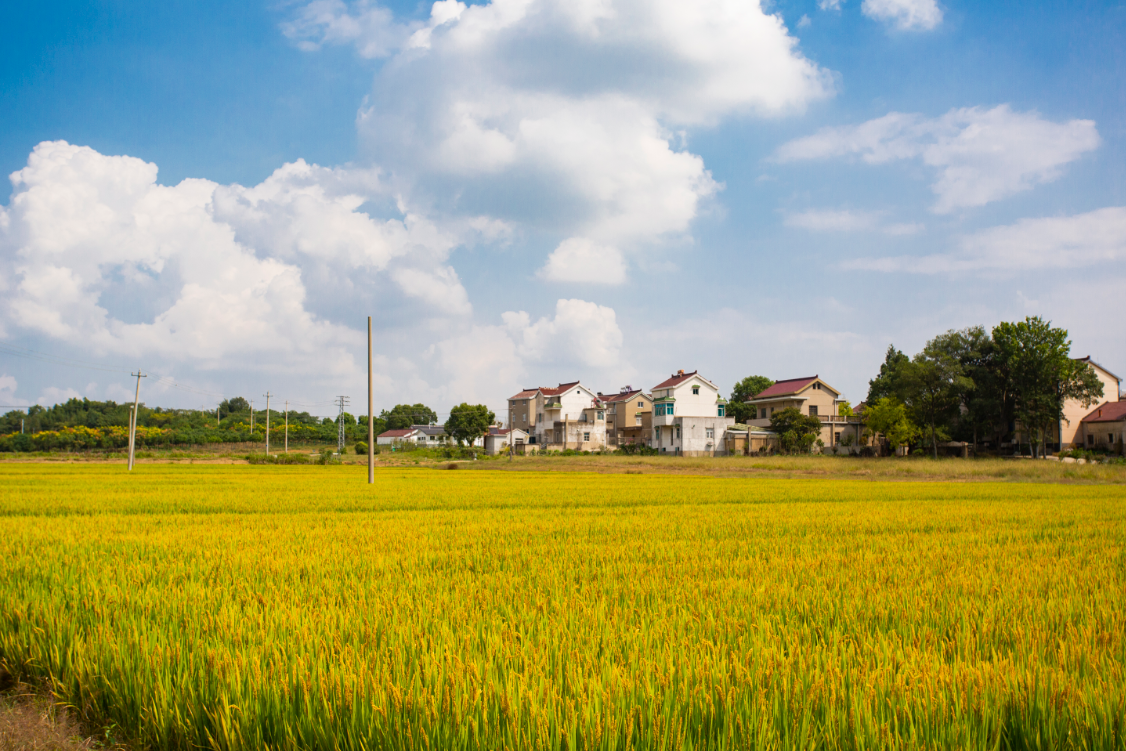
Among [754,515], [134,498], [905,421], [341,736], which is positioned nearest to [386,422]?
[905,421]

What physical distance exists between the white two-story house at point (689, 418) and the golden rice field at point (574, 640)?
2298 inches

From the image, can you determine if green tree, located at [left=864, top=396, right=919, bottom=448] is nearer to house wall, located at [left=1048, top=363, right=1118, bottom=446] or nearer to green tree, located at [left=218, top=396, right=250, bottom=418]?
house wall, located at [left=1048, top=363, right=1118, bottom=446]

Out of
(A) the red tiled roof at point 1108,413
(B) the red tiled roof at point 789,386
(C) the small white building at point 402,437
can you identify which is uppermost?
(B) the red tiled roof at point 789,386

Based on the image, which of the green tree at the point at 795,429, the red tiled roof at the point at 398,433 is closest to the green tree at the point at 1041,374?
the green tree at the point at 795,429

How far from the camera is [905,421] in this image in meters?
54.3

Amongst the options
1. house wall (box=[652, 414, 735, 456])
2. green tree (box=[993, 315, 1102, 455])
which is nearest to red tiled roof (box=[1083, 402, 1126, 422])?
green tree (box=[993, 315, 1102, 455])

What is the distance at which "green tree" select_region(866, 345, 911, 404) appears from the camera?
55219mm

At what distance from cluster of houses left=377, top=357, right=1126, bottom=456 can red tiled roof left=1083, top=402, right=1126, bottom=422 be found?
0.31ft

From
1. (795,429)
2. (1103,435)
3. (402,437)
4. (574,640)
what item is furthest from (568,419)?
(574,640)

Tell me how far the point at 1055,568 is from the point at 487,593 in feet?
17.6

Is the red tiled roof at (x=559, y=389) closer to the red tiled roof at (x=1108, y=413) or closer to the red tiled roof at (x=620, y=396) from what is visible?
the red tiled roof at (x=620, y=396)

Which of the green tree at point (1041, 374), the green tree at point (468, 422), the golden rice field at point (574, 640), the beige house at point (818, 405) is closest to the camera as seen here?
the golden rice field at point (574, 640)

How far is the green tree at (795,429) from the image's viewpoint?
60.2 m

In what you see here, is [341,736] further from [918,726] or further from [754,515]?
[754,515]
